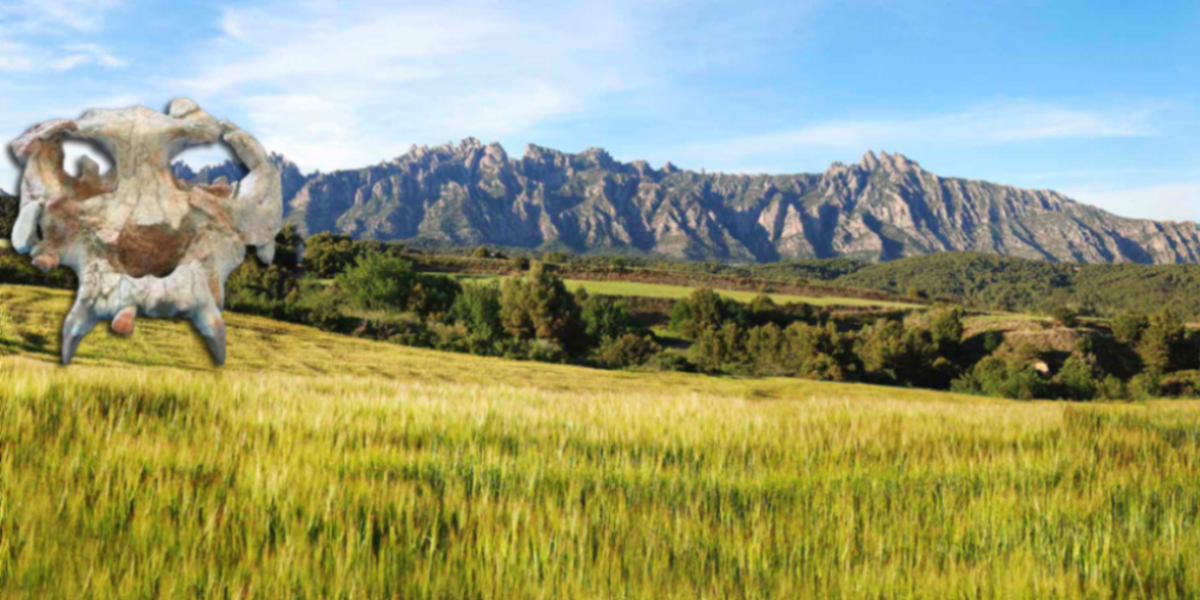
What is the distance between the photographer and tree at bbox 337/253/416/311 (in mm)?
13828

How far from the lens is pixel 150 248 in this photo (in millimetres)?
5461

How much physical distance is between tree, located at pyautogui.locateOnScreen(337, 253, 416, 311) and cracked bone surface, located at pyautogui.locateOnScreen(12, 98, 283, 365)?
7629mm

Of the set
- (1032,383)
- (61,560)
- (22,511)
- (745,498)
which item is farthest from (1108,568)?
(1032,383)

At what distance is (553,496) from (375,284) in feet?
42.2

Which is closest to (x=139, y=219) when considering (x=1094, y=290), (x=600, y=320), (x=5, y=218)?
(x=5, y=218)

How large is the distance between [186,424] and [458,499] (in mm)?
2403

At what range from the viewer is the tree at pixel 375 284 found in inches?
544

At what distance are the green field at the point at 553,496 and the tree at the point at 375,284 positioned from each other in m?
8.15

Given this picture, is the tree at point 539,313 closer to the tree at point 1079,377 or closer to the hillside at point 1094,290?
the tree at point 1079,377

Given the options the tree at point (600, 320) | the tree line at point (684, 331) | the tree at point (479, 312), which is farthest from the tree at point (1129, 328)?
the tree at point (479, 312)

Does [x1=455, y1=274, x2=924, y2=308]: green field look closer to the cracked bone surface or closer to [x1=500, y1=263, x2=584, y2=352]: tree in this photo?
[x1=500, y1=263, x2=584, y2=352]: tree

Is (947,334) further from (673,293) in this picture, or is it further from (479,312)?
(479,312)

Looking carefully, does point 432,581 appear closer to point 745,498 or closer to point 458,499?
point 458,499

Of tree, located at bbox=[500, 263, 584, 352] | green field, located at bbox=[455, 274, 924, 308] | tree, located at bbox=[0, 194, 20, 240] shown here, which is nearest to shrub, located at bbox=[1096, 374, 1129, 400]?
green field, located at bbox=[455, 274, 924, 308]
